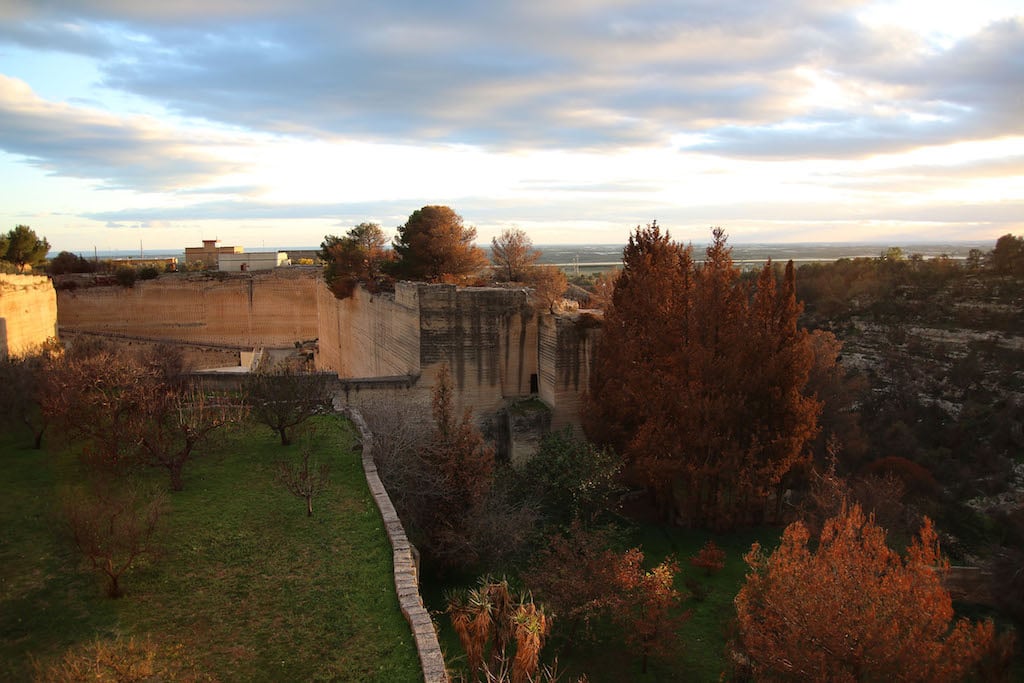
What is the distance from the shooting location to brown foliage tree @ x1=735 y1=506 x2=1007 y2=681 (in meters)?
7.04

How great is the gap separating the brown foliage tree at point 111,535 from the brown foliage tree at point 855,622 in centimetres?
676

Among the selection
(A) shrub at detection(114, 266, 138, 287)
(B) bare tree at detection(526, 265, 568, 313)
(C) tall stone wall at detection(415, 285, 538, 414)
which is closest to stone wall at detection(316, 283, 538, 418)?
(C) tall stone wall at detection(415, 285, 538, 414)

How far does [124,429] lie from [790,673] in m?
9.36

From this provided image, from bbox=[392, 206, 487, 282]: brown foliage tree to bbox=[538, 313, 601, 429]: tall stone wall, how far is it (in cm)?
453

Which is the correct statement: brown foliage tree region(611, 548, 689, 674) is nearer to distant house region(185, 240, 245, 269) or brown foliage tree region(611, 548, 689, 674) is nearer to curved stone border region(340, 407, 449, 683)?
curved stone border region(340, 407, 449, 683)

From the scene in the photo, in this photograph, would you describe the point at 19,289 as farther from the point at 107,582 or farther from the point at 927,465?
the point at 927,465

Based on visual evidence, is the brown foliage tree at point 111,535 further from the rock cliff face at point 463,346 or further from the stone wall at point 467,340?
the stone wall at point 467,340

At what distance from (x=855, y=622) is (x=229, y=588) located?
6417mm

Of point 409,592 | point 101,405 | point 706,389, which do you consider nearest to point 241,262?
point 101,405

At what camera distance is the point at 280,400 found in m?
12.2

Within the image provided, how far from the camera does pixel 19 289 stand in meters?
17.6

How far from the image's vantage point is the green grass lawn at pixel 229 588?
5777 millimetres

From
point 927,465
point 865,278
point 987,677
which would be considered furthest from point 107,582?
point 865,278

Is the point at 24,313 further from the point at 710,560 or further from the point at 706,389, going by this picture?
the point at 710,560
